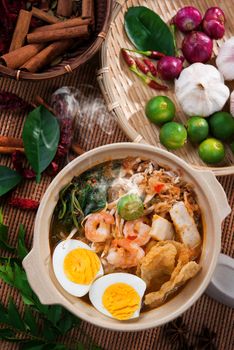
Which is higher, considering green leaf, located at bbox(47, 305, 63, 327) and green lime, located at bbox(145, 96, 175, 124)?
green lime, located at bbox(145, 96, 175, 124)

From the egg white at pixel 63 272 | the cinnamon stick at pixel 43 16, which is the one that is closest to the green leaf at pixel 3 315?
the egg white at pixel 63 272

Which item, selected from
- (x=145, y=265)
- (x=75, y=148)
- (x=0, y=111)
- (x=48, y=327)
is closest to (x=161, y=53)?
(x=75, y=148)

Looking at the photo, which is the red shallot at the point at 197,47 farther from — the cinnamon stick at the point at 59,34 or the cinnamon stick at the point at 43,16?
the cinnamon stick at the point at 43,16

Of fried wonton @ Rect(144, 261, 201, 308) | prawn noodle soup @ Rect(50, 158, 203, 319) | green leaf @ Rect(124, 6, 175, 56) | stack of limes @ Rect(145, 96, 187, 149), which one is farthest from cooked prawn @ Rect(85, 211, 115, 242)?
green leaf @ Rect(124, 6, 175, 56)

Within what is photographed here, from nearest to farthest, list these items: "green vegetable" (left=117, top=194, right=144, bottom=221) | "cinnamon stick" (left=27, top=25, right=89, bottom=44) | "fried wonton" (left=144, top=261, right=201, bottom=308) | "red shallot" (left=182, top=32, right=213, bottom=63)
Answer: "fried wonton" (left=144, top=261, right=201, bottom=308), "green vegetable" (left=117, top=194, right=144, bottom=221), "cinnamon stick" (left=27, top=25, right=89, bottom=44), "red shallot" (left=182, top=32, right=213, bottom=63)

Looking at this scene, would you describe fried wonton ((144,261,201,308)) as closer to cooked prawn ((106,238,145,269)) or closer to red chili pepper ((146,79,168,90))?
cooked prawn ((106,238,145,269))

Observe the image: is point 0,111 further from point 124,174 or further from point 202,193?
point 202,193

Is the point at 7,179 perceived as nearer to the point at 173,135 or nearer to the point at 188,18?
the point at 173,135
